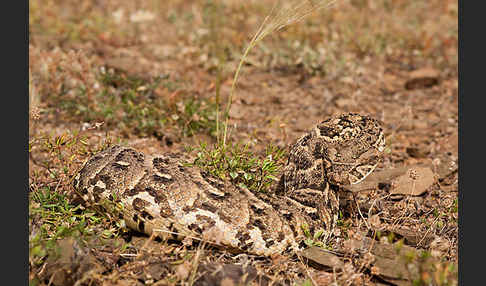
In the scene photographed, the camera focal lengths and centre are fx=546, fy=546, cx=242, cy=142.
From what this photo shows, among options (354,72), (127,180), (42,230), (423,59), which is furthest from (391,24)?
(42,230)

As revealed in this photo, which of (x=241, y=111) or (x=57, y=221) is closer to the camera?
(x=57, y=221)

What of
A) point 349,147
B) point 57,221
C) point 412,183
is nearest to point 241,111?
point 349,147

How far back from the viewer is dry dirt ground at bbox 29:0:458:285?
5.12 metres

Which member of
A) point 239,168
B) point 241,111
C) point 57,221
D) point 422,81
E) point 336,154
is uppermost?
point 422,81

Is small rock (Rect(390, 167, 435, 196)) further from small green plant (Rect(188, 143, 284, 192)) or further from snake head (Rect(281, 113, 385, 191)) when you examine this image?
small green plant (Rect(188, 143, 284, 192))

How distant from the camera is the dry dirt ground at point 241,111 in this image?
16.8ft

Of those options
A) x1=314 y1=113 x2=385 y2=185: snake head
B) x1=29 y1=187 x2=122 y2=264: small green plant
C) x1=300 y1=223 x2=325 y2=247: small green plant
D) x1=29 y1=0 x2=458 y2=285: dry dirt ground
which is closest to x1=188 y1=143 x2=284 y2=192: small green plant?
x1=29 y1=0 x2=458 y2=285: dry dirt ground

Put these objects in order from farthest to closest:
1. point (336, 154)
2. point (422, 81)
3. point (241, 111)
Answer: point (422, 81) < point (241, 111) < point (336, 154)

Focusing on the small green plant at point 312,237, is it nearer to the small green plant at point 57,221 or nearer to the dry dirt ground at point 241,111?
the dry dirt ground at point 241,111

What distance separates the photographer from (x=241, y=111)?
8938 millimetres

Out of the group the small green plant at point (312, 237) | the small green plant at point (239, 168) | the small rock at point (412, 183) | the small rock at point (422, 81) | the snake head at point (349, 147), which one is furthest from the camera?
the small rock at point (422, 81)

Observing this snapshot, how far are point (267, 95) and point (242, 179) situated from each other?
3.69 meters

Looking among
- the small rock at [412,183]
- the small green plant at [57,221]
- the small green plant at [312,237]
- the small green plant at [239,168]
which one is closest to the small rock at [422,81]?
Result: the small rock at [412,183]

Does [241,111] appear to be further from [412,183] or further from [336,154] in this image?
[412,183]
